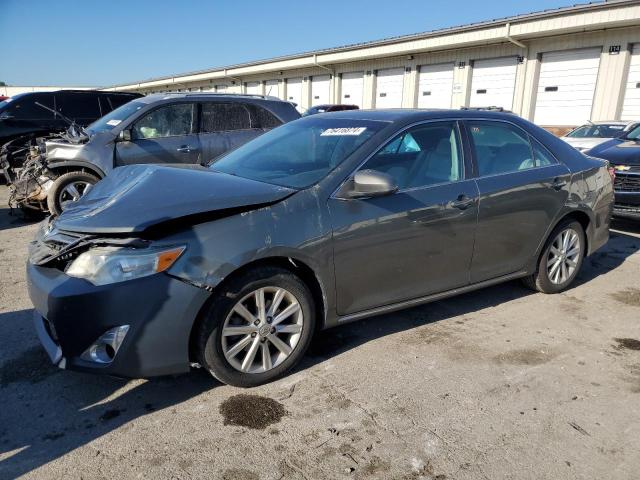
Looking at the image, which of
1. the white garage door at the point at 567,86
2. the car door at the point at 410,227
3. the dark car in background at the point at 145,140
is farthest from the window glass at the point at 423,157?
the white garage door at the point at 567,86

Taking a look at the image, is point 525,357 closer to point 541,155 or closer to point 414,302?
point 414,302

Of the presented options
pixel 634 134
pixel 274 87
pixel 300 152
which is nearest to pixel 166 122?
pixel 300 152

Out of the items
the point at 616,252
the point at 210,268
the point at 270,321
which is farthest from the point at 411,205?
the point at 616,252

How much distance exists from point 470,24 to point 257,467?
21255 mm

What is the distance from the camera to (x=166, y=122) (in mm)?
6891

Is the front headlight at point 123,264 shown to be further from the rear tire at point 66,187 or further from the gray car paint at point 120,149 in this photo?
the rear tire at point 66,187

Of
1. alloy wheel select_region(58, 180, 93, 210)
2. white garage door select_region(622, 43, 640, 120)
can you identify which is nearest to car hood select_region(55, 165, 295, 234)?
alloy wheel select_region(58, 180, 93, 210)

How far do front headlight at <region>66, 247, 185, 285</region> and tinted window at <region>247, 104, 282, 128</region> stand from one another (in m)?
5.19

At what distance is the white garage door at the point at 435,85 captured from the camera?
22.1m

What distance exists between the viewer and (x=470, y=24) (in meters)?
20.0

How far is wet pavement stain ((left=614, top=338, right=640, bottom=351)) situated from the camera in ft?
11.8

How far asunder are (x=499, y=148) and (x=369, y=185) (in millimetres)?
1591

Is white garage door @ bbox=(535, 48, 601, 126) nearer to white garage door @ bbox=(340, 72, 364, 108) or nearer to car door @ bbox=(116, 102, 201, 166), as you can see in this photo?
white garage door @ bbox=(340, 72, 364, 108)

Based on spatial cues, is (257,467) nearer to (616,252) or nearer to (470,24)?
(616,252)
